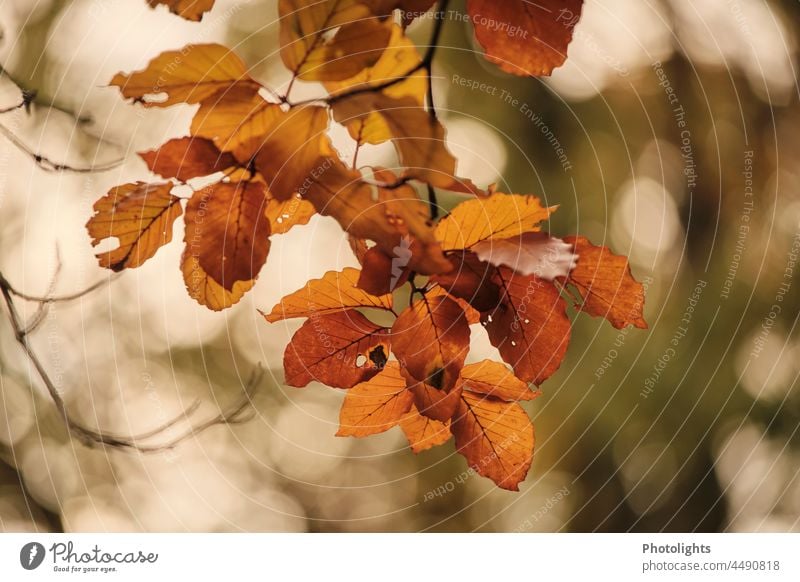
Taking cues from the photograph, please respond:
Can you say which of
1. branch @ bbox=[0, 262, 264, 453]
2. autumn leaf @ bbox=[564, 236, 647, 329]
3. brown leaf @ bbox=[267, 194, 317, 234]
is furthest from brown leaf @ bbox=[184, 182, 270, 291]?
autumn leaf @ bbox=[564, 236, 647, 329]

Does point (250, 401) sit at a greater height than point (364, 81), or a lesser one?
lesser

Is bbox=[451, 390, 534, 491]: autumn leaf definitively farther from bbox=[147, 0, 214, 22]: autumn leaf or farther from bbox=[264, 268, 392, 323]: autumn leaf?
bbox=[147, 0, 214, 22]: autumn leaf

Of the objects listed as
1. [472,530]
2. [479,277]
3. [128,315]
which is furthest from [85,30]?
[472,530]

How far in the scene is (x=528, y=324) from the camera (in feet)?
1.51

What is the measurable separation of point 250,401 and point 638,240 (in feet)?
1.10

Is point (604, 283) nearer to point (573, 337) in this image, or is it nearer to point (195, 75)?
point (573, 337)

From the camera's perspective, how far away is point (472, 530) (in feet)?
1.84

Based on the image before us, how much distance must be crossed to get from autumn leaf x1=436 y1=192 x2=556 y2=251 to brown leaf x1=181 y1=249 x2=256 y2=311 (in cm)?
16

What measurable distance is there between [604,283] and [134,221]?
0.33m
